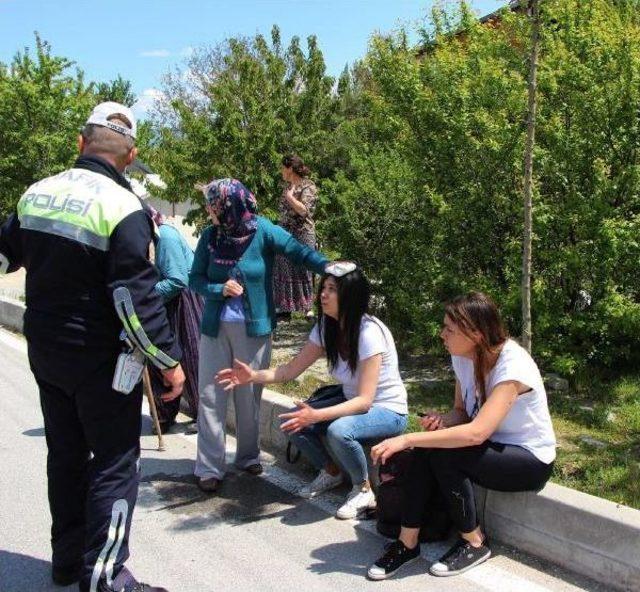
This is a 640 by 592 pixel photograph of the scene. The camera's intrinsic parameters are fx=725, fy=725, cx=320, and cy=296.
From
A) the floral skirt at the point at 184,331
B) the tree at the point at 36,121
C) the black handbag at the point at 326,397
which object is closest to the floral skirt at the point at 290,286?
the floral skirt at the point at 184,331

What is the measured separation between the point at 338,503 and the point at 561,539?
125 cm

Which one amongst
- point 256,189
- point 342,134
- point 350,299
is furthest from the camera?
point 342,134

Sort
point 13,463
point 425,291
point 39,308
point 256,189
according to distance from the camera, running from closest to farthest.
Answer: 1. point 39,308
2. point 13,463
3. point 425,291
4. point 256,189

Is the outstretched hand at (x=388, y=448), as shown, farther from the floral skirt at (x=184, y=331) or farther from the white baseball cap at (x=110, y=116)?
the floral skirt at (x=184, y=331)

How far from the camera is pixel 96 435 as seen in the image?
280 centimetres

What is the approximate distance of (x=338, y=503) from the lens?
155 inches

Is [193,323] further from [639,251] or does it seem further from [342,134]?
[342,134]

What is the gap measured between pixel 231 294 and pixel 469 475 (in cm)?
163

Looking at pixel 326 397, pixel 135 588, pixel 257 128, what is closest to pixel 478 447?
pixel 326 397

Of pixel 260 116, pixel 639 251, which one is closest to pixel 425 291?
pixel 639 251

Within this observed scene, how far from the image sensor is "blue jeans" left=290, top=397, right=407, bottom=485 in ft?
12.1

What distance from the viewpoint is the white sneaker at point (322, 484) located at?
13.2 feet

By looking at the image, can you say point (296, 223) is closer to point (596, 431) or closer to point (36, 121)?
point (596, 431)

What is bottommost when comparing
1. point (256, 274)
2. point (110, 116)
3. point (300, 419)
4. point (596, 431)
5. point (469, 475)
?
point (596, 431)
